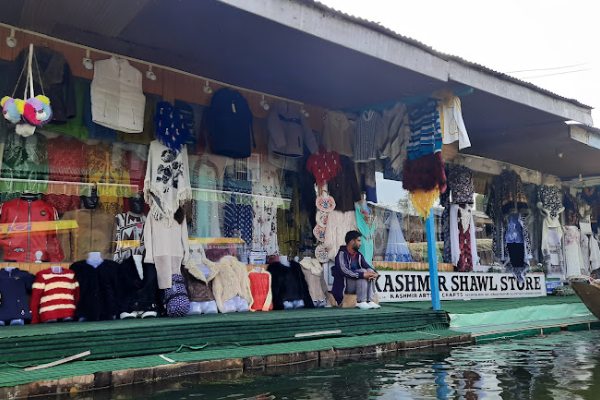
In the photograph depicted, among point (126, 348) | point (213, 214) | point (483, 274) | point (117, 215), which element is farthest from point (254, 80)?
point (483, 274)

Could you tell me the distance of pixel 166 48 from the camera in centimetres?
695

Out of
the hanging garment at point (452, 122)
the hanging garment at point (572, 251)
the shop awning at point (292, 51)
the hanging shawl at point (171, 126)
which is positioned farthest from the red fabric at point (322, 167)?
the hanging garment at point (572, 251)

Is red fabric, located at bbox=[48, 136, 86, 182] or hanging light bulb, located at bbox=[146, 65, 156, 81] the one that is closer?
red fabric, located at bbox=[48, 136, 86, 182]

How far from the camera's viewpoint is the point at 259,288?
7.45 meters

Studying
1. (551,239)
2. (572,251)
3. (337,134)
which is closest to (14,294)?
(337,134)

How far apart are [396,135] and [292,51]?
255cm

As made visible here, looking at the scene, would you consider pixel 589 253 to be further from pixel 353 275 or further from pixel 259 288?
pixel 259 288

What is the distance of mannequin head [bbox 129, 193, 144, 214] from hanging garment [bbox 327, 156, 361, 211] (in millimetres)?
2956

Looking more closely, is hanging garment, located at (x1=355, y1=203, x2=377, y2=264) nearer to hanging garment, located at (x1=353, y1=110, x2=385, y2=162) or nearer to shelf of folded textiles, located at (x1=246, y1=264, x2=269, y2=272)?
hanging garment, located at (x1=353, y1=110, x2=385, y2=162)

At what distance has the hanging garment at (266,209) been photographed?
322 inches

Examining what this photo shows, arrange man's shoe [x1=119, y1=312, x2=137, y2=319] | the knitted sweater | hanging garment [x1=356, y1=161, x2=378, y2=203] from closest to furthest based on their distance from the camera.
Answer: man's shoe [x1=119, y1=312, x2=137, y2=319], the knitted sweater, hanging garment [x1=356, y1=161, x2=378, y2=203]

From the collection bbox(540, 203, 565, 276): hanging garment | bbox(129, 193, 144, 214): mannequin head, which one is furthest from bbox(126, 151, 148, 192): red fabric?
bbox(540, 203, 565, 276): hanging garment

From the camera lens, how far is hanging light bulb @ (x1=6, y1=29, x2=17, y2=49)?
5910 mm

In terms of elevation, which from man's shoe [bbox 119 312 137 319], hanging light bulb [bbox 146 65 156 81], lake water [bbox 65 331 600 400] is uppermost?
hanging light bulb [bbox 146 65 156 81]
